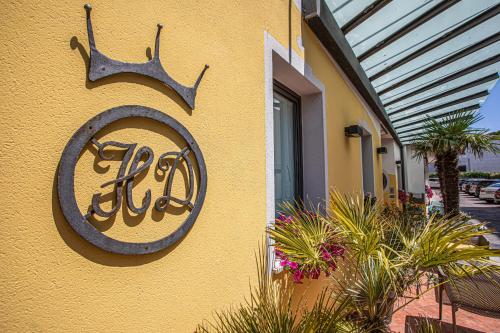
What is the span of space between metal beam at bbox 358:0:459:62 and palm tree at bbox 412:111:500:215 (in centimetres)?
503

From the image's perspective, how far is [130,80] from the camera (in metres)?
1.37

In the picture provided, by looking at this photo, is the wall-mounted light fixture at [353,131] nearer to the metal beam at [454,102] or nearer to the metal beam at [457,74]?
the metal beam at [457,74]

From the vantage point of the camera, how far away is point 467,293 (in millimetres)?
2943

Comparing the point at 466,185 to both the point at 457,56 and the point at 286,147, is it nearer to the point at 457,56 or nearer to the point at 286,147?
the point at 457,56

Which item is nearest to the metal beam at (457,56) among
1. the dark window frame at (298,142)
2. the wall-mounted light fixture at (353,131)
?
the wall-mounted light fixture at (353,131)

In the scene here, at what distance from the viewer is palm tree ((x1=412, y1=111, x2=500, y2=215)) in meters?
8.26

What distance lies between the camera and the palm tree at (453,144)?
8.26 meters

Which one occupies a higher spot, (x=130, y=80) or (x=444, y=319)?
(x=130, y=80)

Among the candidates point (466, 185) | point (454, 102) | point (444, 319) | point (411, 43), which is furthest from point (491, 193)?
point (444, 319)

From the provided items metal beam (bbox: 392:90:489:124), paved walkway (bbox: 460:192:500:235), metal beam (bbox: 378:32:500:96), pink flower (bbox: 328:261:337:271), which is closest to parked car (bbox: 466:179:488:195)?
paved walkway (bbox: 460:192:500:235)

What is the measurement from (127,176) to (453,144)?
9.81m

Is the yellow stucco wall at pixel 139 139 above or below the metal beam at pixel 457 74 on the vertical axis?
below

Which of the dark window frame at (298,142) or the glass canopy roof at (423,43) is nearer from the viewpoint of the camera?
the dark window frame at (298,142)

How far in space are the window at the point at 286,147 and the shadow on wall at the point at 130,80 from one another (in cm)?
178
